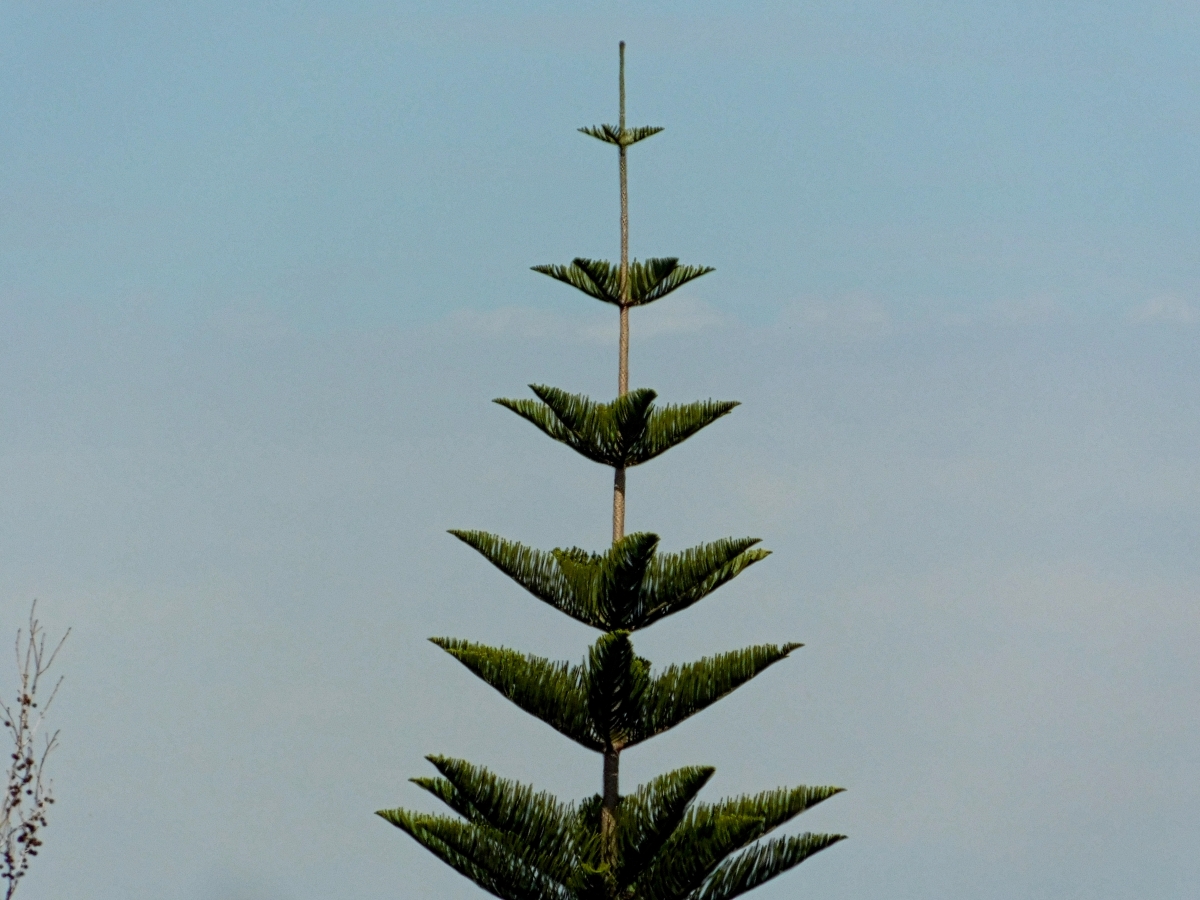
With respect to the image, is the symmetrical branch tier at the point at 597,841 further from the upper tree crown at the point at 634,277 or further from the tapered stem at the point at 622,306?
the upper tree crown at the point at 634,277

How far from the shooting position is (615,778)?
962 cm

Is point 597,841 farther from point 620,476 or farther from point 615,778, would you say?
point 620,476

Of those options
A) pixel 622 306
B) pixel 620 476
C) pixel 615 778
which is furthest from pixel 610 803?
pixel 622 306

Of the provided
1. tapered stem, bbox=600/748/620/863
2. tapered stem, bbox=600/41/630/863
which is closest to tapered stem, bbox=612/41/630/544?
tapered stem, bbox=600/41/630/863

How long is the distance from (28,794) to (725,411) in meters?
4.58

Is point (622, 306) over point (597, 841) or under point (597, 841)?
over

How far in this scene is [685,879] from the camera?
9406mm

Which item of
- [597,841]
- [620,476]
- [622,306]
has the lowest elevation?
[597,841]

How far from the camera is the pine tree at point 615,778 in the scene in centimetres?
932

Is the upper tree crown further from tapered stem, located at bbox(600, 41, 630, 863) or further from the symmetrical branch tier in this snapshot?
the symmetrical branch tier

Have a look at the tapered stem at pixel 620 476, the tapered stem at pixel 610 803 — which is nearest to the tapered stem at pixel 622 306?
the tapered stem at pixel 620 476

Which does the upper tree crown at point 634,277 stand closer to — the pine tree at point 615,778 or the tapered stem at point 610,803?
the pine tree at point 615,778

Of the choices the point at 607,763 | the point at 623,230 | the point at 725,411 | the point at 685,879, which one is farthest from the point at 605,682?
the point at 623,230

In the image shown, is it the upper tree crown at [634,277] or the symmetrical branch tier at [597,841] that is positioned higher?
the upper tree crown at [634,277]
